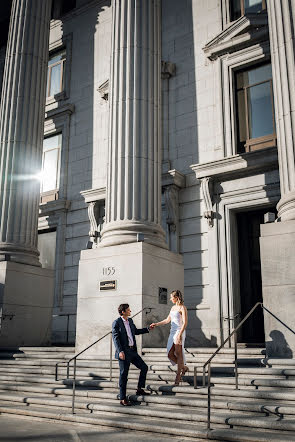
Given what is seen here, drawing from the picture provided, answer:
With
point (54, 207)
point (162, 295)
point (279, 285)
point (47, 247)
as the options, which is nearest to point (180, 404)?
point (279, 285)

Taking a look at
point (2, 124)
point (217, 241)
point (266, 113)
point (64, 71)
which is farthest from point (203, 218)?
point (64, 71)

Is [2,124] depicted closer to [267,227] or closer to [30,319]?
[30,319]

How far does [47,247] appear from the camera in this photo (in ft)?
74.0

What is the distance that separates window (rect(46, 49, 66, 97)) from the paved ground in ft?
62.2

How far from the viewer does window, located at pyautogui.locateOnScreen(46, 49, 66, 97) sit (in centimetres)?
2439

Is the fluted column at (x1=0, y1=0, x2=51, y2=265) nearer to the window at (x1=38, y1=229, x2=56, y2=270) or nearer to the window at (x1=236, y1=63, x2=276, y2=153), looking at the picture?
the window at (x1=38, y1=229, x2=56, y2=270)

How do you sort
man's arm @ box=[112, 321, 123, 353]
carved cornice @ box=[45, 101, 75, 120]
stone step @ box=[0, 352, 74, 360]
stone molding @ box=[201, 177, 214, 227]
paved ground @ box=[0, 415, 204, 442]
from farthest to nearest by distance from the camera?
carved cornice @ box=[45, 101, 75, 120]
stone molding @ box=[201, 177, 214, 227]
stone step @ box=[0, 352, 74, 360]
man's arm @ box=[112, 321, 123, 353]
paved ground @ box=[0, 415, 204, 442]

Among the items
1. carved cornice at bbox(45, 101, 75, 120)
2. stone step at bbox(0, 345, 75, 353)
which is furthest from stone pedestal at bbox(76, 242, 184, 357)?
carved cornice at bbox(45, 101, 75, 120)

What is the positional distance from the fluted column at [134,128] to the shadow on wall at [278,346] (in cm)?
432

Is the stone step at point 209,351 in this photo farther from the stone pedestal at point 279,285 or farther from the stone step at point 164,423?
the stone step at point 164,423

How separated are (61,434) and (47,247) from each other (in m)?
15.8

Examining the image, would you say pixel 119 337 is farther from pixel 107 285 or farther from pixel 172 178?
pixel 172 178

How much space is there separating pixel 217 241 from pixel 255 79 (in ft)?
20.5

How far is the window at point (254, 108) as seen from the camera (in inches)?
680
